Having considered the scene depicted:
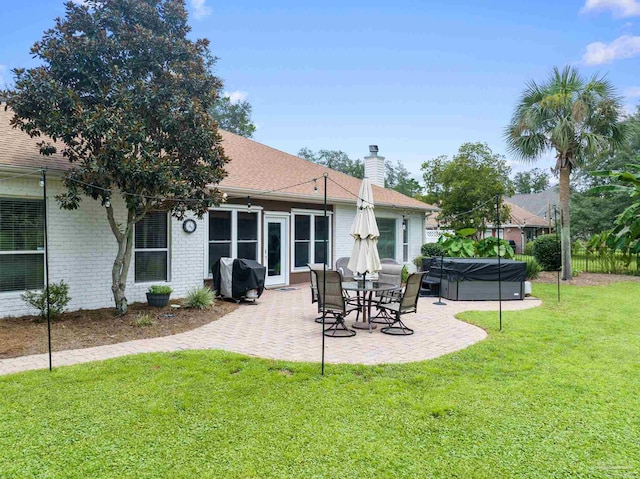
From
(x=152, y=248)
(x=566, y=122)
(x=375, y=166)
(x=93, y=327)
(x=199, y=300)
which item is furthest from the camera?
(x=375, y=166)

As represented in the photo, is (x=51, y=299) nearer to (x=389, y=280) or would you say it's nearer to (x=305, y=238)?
(x=389, y=280)

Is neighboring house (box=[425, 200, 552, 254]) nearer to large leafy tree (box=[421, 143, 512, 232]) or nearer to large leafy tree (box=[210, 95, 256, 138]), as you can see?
large leafy tree (box=[421, 143, 512, 232])

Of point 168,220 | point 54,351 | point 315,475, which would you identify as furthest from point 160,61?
point 315,475

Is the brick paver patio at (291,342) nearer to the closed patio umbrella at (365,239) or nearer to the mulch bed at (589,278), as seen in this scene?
the closed patio umbrella at (365,239)

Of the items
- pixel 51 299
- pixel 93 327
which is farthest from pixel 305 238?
pixel 51 299

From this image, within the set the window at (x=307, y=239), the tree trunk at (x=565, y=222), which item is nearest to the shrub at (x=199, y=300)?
the window at (x=307, y=239)

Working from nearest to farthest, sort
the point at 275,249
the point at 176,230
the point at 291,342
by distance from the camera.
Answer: the point at 291,342
the point at 176,230
the point at 275,249

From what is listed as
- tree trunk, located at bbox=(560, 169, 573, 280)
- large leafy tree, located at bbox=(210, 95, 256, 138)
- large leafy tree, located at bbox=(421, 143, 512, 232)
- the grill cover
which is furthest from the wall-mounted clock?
→ large leafy tree, located at bbox=(210, 95, 256, 138)

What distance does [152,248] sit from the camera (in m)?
9.40

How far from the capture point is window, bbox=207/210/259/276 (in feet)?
35.2

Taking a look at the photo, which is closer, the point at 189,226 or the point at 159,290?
the point at 159,290

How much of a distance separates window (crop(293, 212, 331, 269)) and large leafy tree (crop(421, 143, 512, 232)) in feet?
33.8

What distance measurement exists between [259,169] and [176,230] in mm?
4128

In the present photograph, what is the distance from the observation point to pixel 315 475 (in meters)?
2.91
